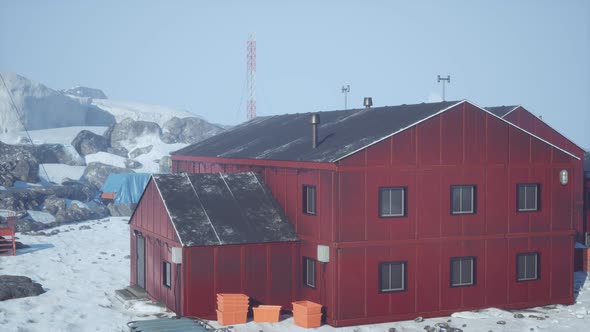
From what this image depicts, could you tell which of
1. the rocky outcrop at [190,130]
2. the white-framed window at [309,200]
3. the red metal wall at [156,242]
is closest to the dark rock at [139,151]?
the rocky outcrop at [190,130]

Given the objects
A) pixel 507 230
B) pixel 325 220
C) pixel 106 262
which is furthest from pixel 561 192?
pixel 106 262

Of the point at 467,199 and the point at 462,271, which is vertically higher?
the point at 467,199

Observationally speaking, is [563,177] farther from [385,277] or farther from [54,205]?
[54,205]

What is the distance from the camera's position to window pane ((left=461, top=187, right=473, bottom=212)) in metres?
27.2

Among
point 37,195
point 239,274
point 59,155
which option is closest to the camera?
point 239,274

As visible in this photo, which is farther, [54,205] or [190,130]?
[190,130]

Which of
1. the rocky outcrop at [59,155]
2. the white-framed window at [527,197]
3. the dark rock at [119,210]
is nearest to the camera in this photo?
the white-framed window at [527,197]

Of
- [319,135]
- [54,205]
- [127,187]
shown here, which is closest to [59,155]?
[127,187]

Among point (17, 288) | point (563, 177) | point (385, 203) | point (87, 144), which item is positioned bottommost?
point (17, 288)

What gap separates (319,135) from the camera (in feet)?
100

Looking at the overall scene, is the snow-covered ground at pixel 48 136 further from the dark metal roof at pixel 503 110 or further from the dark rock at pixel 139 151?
the dark metal roof at pixel 503 110

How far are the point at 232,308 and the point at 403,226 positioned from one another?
6.40 m

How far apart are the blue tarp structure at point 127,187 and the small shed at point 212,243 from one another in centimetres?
3574

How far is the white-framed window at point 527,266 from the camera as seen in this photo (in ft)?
92.5
